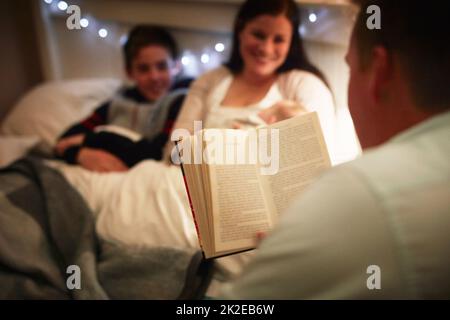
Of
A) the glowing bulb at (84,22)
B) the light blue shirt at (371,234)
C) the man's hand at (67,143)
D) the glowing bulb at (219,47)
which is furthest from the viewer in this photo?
the glowing bulb at (84,22)

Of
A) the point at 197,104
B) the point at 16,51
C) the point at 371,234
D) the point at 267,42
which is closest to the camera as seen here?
the point at 371,234

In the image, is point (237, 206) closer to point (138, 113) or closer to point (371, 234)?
point (371, 234)

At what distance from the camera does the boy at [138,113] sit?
4.51 ft

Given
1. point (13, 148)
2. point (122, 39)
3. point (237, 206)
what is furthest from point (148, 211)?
point (122, 39)

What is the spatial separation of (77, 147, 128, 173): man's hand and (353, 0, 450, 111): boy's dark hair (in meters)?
1.00

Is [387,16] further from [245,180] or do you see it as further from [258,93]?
[258,93]

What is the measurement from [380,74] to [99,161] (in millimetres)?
1027

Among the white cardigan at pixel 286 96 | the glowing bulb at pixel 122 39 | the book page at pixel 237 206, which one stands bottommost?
the book page at pixel 237 206

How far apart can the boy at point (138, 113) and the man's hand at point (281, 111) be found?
48cm

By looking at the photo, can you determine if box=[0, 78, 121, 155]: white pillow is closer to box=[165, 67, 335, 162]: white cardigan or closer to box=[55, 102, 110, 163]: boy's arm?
box=[55, 102, 110, 163]: boy's arm

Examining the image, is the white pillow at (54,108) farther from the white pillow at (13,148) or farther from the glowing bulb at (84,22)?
the glowing bulb at (84,22)

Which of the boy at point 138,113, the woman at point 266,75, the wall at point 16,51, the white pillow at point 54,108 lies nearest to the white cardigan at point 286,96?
the woman at point 266,75

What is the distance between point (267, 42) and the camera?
3.66ft
